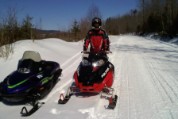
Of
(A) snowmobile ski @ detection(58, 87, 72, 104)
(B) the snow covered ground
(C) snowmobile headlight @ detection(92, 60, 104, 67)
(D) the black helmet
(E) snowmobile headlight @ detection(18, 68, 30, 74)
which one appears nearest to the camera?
(B) the snow covered ground

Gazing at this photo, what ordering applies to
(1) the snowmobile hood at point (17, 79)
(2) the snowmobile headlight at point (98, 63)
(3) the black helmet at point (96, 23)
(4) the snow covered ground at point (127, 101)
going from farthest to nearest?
(3) the black helmet at point (96, 23) → (2) the snowmobile headlight at point (98, 63) → (1) the snowmobile hood at point (17, 79) → (4) the snow covered ground at point (127, 101)

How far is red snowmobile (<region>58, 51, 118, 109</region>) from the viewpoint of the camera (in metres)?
5.45

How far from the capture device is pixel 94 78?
218 inches

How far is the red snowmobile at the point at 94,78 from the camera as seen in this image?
5445 millimetres

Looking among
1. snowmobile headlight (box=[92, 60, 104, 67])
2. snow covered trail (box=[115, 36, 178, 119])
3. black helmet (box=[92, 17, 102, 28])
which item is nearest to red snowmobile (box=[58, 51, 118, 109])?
snowmobile headlight (box=[92, 60, 104, 67])

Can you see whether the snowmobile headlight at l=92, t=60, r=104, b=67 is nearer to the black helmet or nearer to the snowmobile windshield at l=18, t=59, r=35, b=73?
the black helmet

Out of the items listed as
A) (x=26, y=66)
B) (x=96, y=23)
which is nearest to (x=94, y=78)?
(x=26, y=66)

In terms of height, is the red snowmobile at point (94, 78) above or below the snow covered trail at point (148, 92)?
above

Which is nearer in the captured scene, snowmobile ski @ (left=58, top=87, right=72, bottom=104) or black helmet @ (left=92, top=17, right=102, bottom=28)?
snowmobile ski @ (left=58, top=87, right=72, bottom=104)

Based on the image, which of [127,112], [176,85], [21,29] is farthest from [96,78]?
[21,29]

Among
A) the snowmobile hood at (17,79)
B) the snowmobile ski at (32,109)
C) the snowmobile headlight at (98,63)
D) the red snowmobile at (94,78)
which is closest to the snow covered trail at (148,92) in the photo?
the red snowmobile at (94,78)

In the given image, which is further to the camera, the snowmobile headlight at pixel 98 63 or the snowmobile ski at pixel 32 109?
the snowmobile headlight at pixel 98 63

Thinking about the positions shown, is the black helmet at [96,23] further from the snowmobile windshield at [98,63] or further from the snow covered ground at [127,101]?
the snow covered ground at [127,101]

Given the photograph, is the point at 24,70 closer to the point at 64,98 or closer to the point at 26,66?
the point at 26,66
